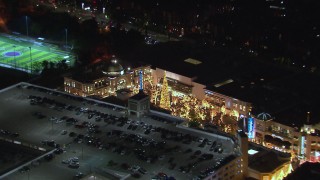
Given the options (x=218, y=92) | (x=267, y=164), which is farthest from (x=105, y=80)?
(x=267, y=164)

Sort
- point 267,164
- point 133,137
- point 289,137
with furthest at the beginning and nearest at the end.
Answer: point 289,137 → point 133,137 → point 267,164

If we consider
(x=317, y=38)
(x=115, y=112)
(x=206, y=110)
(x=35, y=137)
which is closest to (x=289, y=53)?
(x=317, y=38)

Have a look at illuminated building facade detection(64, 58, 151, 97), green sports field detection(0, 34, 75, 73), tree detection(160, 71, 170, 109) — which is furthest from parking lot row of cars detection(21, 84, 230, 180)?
green sports field detection(0, 34, 75, 73)

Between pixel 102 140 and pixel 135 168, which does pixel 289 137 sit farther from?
pixel 135 168

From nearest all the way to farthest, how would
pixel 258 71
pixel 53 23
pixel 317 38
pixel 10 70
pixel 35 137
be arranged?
pixel 35 137
pixel 258 71
pixel 10 70
pixel 317 38
pixel 53 23

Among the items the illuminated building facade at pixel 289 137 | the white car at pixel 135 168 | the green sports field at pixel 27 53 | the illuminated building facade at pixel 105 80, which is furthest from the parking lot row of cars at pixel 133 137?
the green sports field at pixel 27 53

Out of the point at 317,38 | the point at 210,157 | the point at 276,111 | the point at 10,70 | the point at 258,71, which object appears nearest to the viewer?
the point at 210,157

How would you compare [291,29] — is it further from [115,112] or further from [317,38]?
[115,112]

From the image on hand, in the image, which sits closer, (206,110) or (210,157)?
(210,157)
